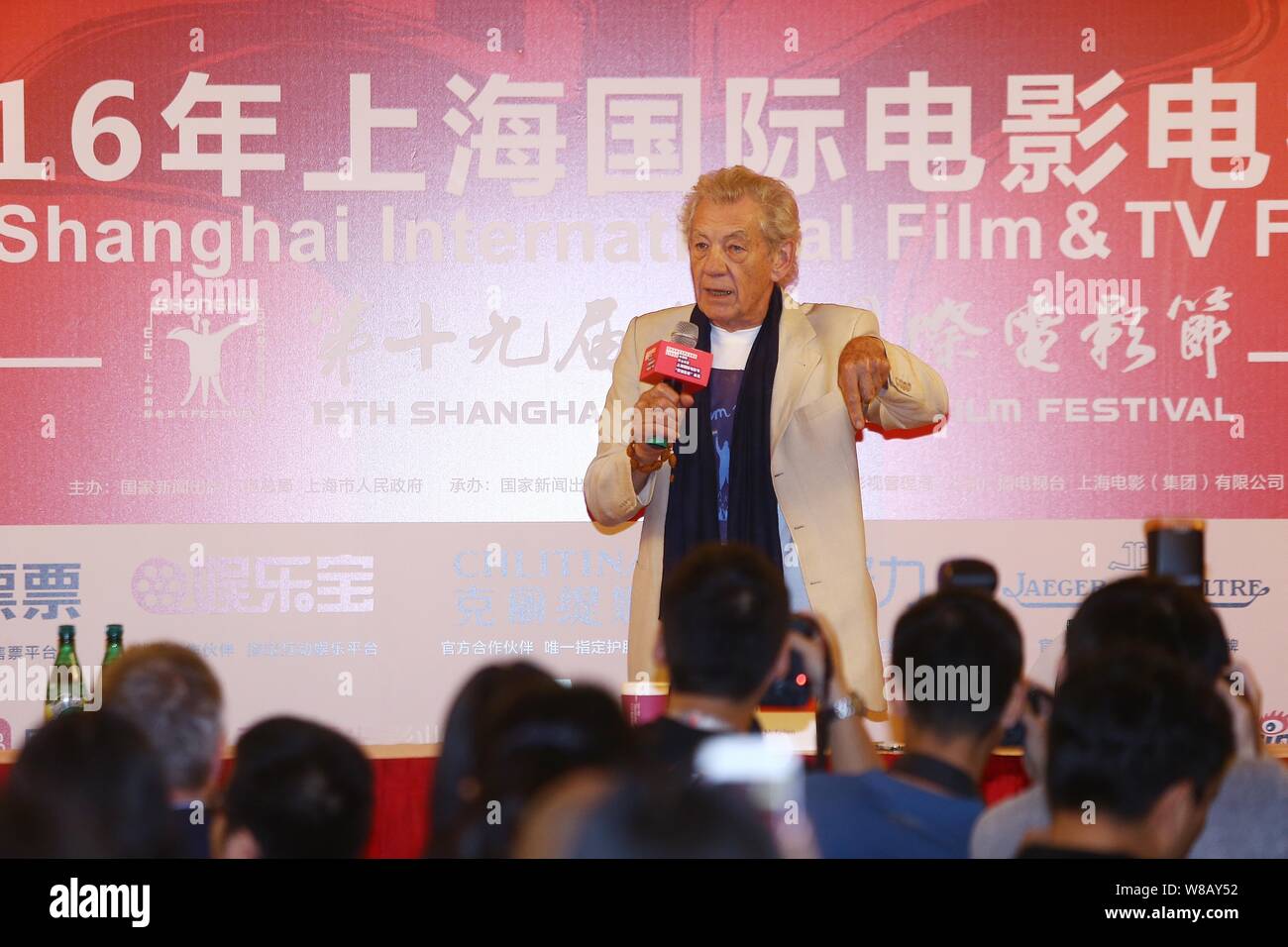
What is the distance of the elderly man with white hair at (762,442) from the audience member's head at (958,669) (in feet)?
3.79

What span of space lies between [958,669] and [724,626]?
338mm

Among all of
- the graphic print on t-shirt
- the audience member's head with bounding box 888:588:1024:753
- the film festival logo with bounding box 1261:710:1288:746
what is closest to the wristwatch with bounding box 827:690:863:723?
the audience member's head with bounding box 888:588:1024:753

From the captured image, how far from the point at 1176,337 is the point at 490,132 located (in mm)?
2149

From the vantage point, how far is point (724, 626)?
2062mm

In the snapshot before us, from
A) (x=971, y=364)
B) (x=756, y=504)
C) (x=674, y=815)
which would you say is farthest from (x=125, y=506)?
(x=674, y=815)

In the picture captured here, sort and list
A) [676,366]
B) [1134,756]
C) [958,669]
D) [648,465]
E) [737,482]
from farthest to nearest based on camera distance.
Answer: [737,482] < [648,465] < [676,366] < [958,669] < [1134,756]

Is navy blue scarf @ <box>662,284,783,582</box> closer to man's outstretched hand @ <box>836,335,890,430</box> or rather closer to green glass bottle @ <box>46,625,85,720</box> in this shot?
man's outstretched hand @ <box>836,335,890,430</box>

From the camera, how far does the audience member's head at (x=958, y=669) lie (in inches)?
76.0

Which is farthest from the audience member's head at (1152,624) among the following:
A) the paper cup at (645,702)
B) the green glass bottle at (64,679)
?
the green glass bottle at (64,679)

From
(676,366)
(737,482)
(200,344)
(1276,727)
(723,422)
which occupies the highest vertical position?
(200,344)

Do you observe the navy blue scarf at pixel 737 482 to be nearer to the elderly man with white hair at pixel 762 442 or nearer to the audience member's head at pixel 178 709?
the elderly man with white hair at pixel 762 442

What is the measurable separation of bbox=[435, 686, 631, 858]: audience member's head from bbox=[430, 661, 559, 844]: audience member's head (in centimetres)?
5

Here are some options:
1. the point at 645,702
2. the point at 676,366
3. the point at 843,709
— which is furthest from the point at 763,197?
the point at 843,709

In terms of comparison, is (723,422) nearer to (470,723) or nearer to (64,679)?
(470,723)
